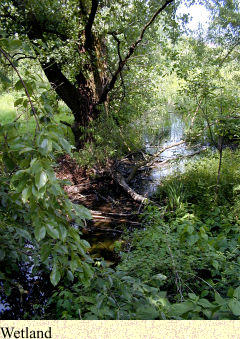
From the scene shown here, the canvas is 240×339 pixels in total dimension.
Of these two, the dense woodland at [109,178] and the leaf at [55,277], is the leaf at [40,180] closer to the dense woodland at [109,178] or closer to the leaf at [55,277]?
the dense woodland at [109,178]

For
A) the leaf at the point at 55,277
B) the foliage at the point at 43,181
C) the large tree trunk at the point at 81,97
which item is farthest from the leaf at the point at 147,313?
the large tree trunk at the point at 81,97

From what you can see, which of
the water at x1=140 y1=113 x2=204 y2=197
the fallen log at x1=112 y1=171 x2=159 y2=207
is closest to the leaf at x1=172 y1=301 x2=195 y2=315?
the fallen log at x1=112 y1=171 x2=159 y2=207

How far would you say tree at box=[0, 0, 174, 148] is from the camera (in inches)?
185

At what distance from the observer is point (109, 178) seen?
18.0ft

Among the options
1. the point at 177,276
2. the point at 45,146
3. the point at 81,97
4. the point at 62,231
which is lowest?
the point at 177,276

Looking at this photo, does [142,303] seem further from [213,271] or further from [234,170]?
[234,170]

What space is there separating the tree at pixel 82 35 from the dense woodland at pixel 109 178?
0.03 metres

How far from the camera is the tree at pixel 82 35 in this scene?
471 centimetres

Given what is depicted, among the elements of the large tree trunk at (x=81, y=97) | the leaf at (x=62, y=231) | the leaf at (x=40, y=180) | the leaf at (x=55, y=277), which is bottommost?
the leaf at (x=55, y=277)

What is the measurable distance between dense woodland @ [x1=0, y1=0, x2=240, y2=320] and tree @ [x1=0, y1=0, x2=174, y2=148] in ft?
0.09

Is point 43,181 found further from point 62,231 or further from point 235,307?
point 235,307

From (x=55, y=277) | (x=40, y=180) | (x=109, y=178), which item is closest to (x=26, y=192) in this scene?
(x=40, y=180)

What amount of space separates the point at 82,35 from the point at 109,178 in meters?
2.89

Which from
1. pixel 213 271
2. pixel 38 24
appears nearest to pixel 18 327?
pixel 213 271
